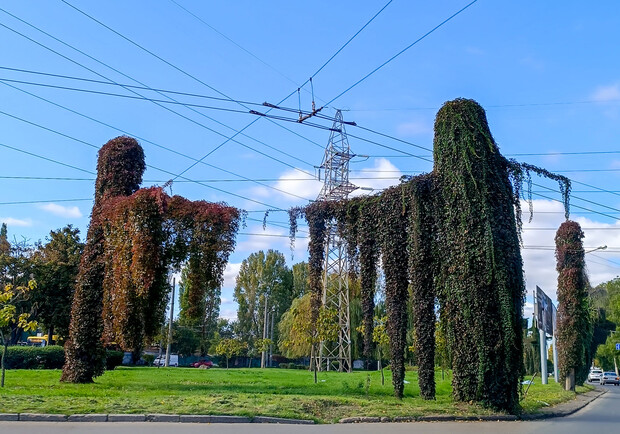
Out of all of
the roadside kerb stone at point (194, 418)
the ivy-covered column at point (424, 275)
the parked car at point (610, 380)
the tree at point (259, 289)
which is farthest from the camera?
the tree at point (259, 289)

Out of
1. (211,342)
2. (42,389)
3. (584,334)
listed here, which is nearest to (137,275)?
(42,389)

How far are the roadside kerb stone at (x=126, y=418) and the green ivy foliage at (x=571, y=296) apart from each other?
25.0m

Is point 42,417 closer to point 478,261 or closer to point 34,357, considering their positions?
point 478,261

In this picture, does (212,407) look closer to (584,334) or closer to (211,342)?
(584,334)

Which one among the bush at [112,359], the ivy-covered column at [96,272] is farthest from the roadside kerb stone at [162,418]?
the bush at [112,359]

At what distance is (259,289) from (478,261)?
54433 millimetres

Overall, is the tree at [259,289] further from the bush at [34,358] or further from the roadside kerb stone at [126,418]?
the roadside kerb stone at [126,418]

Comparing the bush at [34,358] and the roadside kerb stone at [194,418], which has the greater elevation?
the roadside kerb stone at [194,418]

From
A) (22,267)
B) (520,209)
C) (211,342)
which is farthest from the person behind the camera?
(211,342)

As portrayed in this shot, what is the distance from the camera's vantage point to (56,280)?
35.1 metres

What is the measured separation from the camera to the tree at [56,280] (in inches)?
1357

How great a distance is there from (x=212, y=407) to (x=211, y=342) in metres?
60.1

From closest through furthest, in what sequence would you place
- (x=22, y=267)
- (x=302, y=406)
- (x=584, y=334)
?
(x=302, y=406) < (x=584, y=334) < (x=22, y=267)

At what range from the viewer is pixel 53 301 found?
34.7m
